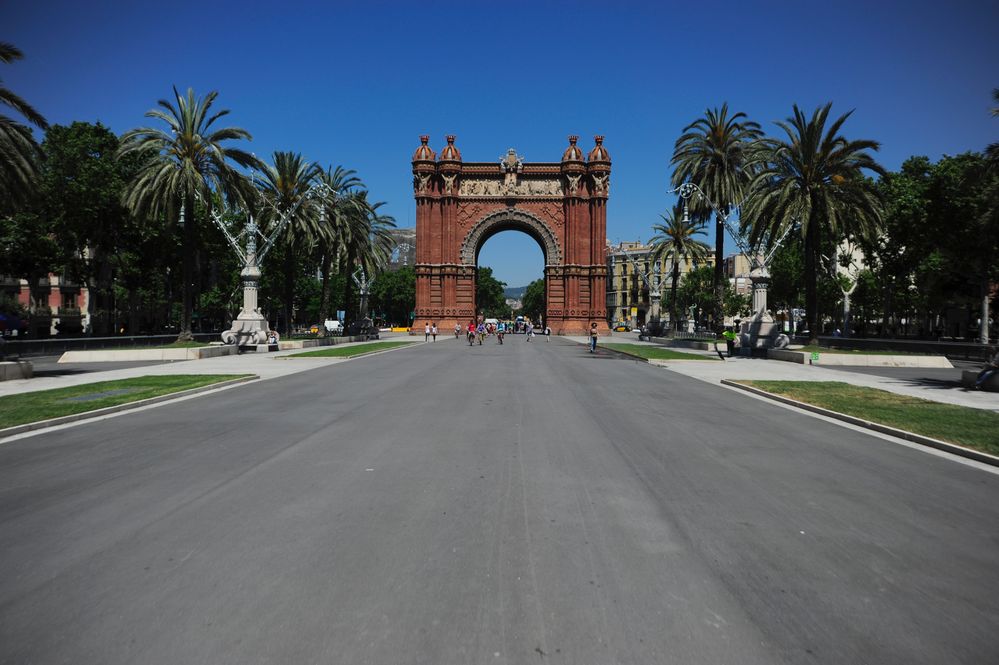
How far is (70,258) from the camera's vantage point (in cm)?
4341

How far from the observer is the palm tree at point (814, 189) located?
27.2 metres

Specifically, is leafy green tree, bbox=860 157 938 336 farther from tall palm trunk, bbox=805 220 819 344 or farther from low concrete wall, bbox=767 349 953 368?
low concrete wall, bbox=767 349 953 368

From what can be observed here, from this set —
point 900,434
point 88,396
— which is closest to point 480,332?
point 88,396

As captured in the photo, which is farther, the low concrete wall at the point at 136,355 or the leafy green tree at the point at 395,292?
the leafy green tree at the point at 395,292

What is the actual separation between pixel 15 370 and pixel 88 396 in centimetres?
681

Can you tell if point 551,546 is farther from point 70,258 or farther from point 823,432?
point 70,258

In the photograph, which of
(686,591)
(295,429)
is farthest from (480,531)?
(295,429)

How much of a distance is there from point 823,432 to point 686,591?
6887 millimetres

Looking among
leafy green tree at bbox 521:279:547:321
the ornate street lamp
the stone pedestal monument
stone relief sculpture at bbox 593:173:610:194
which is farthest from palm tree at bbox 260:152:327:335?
leafy green tree at bbox 521:279:547:321

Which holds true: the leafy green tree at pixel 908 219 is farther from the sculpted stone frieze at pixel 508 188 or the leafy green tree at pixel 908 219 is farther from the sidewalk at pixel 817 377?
the sculpted stone frieze at pixel 508 188

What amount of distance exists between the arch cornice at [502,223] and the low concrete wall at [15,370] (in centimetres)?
5217

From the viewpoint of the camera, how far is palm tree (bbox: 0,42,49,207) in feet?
60.0

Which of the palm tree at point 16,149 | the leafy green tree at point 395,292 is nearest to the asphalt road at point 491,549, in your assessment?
the palm tree at point 16,149

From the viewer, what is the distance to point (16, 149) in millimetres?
18562
